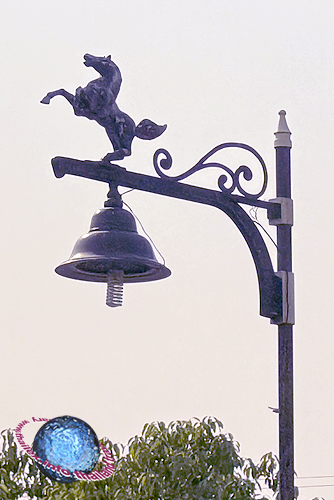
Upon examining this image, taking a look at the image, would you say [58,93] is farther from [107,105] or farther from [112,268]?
[112,268]

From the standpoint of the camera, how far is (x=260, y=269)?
331 inches

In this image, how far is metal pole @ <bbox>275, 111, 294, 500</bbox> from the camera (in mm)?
8141

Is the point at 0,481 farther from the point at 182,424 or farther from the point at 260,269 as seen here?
the point at 260,269

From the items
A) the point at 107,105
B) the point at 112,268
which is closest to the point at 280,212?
the point at 112,268

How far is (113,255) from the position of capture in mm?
7957

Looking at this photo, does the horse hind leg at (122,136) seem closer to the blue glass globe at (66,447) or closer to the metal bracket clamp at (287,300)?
the metal bracket clamp at (287,300)

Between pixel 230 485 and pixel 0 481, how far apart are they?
312cm

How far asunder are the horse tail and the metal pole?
36.2 inches

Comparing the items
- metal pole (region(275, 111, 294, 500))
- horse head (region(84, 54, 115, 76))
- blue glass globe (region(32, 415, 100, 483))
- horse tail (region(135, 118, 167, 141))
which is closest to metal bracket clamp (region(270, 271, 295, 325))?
metal pole (region(275, 111, 294, 500))

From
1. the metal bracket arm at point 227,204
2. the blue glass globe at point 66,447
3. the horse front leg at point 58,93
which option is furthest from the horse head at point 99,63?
the blue glass globe at point 66,447

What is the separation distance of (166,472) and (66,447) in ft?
29.8

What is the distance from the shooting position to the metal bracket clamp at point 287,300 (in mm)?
8344

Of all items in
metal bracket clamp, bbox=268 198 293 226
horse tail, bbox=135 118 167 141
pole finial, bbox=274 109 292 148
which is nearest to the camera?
horse tail, bbox=135 118 167 141

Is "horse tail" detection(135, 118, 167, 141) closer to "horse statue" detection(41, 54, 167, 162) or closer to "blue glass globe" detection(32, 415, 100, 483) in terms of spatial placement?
"horse statue" detection(41, 54, 167, 162)
